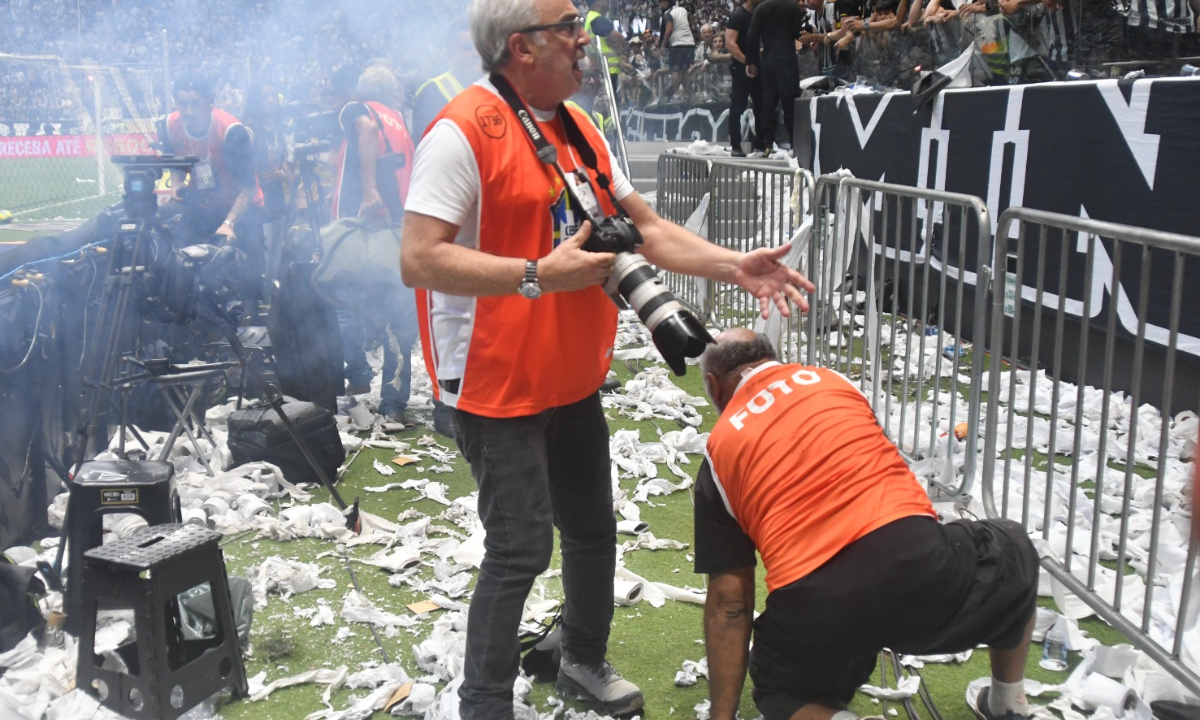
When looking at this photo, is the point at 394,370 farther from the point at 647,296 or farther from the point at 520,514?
the point at 647,296

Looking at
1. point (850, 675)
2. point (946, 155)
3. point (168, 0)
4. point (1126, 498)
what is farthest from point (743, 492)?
point (168, 0)

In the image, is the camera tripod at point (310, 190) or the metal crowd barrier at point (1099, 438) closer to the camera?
the metal crowd barrier at point (1099, 438)

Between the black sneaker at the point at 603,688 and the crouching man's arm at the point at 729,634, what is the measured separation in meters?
0.47

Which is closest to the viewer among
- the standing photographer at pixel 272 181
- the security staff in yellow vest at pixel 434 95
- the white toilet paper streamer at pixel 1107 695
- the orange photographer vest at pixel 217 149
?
the white toilet paper streamer at pixel 1107 695

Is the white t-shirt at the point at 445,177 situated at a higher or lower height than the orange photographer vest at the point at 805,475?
higher

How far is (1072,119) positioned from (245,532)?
5.25 meters

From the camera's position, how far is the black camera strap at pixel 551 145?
2502mm

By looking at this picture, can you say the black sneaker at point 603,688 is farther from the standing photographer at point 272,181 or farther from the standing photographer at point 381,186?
the standing photographer at point 272,181

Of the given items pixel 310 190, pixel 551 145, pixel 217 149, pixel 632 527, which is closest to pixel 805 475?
pixel 551 145

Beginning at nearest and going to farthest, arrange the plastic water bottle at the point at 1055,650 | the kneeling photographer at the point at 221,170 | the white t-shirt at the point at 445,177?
the white t-shirt at the point at 445,177, the plastic water bottle at the point at 1055,650, the kneeling photographer at the point at 221,170

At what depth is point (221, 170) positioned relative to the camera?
7.93 meters

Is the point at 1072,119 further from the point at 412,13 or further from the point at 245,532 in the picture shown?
the point at 412,13

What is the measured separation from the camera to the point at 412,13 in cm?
1922

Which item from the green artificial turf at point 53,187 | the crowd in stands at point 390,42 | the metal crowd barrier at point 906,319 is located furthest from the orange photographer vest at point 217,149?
the green artificial turf at point 53,187
